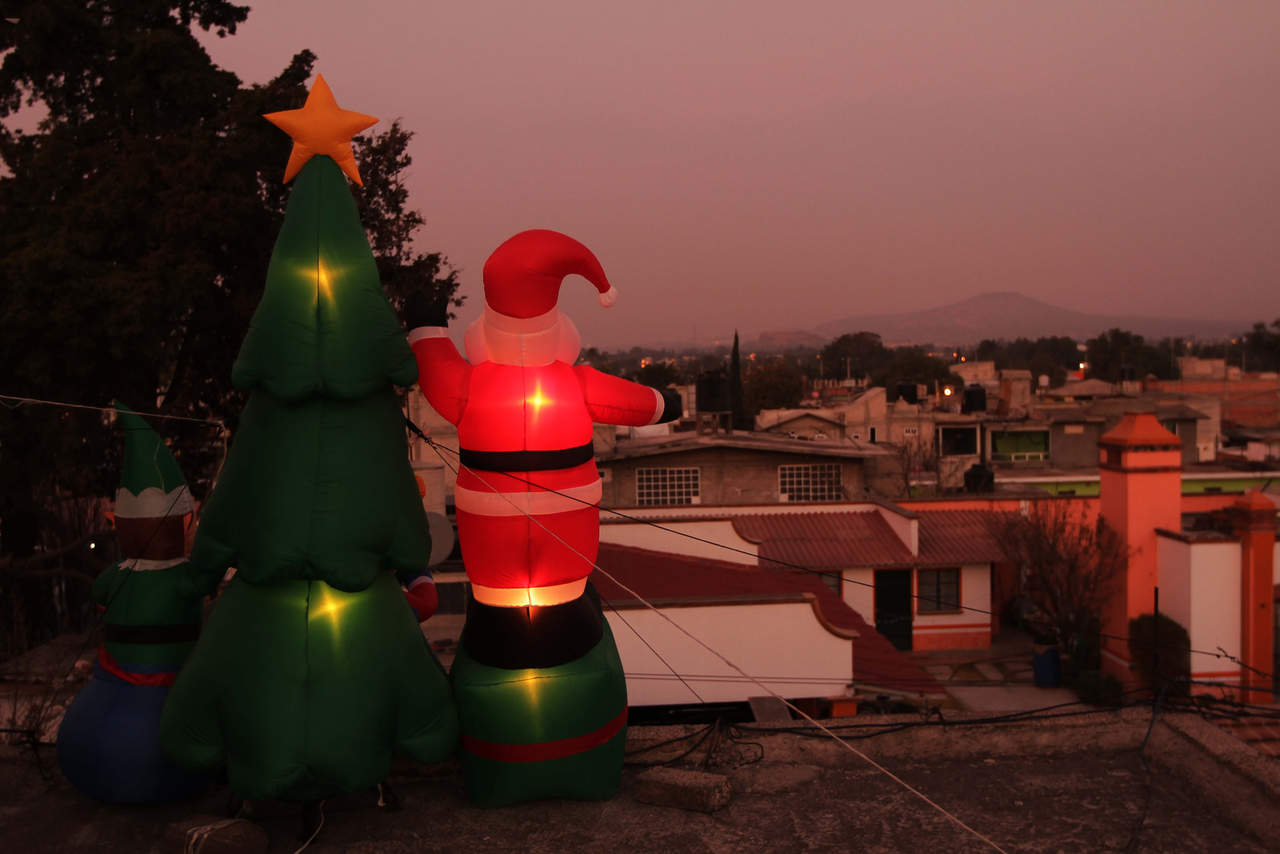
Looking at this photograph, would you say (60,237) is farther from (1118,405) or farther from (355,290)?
(1118,405)

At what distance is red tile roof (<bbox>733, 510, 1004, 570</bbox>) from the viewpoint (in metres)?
26.0

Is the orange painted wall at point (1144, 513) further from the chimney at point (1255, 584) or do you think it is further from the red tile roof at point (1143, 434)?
the chimney at point (1255, 584)

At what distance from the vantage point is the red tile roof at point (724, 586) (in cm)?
1504

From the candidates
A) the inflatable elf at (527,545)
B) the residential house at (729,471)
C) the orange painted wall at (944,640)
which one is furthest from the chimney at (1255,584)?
the inflatable elf at (527,545)

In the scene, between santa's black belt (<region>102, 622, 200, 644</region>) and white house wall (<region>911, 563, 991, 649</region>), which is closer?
santa's black belt (<region>102, 622, 200, 644</region>)

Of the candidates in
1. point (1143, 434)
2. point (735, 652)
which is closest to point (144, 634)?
point (735, 652)

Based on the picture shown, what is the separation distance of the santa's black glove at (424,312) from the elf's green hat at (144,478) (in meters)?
1.98

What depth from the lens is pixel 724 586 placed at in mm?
15734

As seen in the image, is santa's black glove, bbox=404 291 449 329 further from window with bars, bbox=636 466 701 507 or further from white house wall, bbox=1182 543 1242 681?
window with bars, bbox=636 466 701 507

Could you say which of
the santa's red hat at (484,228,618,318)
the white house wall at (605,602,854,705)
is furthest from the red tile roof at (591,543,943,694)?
the santa's red hat at (484,228,618,318)

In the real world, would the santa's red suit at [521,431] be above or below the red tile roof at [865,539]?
above

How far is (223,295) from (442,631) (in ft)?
26.5

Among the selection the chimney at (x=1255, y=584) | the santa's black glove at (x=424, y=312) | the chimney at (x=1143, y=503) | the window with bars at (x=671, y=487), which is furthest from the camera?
the window with bars at (x=671, y=487)

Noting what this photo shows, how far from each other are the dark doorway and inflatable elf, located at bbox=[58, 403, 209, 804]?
71.2 feet
